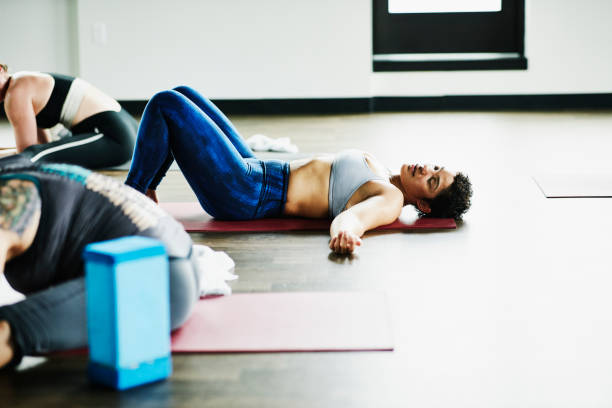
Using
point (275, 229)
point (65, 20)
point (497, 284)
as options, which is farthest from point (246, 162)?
point (65, 20)

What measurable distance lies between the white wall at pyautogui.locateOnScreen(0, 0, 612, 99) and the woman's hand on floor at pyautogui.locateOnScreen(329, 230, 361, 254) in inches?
180

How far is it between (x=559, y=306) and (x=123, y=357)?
118 cm

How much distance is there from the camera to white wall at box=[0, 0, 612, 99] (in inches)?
267

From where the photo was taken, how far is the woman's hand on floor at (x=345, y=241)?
2449mm

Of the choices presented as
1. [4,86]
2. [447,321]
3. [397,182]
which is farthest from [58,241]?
[4,86]

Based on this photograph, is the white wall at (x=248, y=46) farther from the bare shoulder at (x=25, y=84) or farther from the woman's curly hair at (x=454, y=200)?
the woman's curly hair at (x=454, y=200)

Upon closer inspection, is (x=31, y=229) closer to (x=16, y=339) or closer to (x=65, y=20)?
(x=16, y=339)

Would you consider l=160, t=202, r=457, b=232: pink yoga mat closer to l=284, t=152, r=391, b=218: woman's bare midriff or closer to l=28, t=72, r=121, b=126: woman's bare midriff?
l=284, t=152, r=391, b=218: woman's bare midriff

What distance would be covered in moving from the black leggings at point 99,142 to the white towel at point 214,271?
1648 mm

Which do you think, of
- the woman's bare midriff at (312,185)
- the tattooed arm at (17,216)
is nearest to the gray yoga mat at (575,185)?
the woman's bare midriff at (312,185)

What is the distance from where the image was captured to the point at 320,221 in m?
2.99

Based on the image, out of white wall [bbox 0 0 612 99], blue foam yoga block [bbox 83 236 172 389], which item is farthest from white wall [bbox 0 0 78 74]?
blue foam yoga block [bbox 83 236 172 389]

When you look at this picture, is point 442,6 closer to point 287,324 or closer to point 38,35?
point 38,35

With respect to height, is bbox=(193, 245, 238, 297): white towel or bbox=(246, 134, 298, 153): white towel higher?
bbox=(246, 134, 298, 153): white towel
